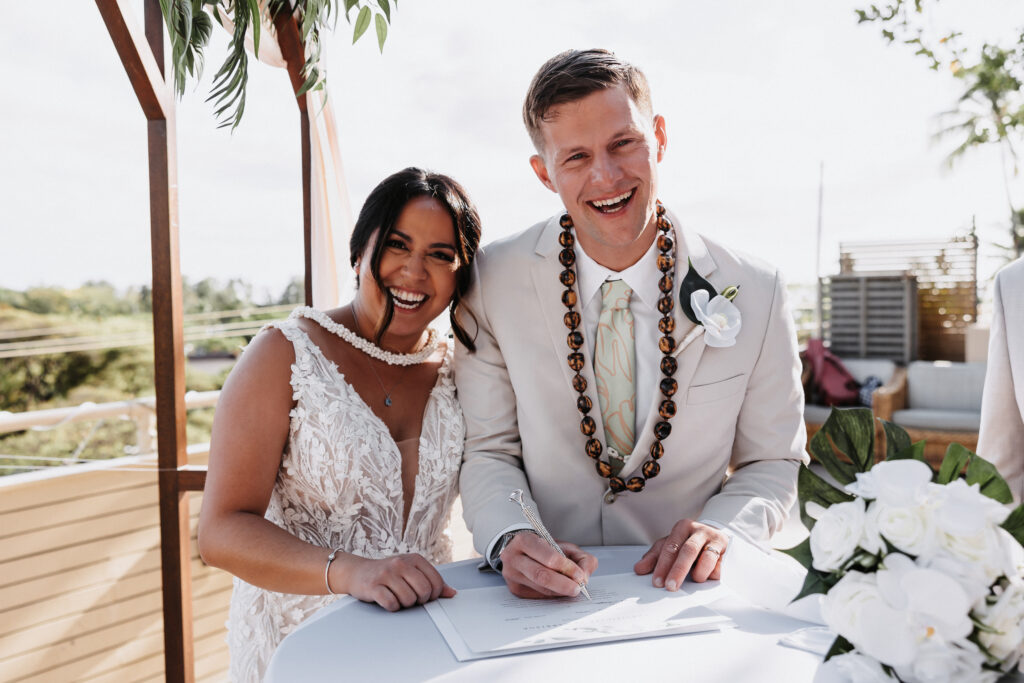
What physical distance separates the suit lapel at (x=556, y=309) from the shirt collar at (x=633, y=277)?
0.03 meters

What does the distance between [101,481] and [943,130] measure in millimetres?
17933

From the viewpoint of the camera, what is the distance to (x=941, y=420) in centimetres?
638

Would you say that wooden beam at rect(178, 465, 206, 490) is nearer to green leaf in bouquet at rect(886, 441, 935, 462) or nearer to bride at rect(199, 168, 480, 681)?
bride at rect(199, 168, 480, 681)

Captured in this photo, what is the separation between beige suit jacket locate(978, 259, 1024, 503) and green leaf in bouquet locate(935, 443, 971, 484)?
0.77 m

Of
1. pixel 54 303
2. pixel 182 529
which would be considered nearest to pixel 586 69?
pixel 182 529

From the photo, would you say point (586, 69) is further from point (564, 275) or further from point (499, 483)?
point (499, 483)

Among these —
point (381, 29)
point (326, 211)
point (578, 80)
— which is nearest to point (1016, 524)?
point (578, 80)

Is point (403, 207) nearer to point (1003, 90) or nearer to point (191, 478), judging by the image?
point (191, 478)

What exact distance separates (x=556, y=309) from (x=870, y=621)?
1.29 meters

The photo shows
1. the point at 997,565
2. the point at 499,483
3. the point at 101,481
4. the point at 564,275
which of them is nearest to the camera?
the point at 997,565

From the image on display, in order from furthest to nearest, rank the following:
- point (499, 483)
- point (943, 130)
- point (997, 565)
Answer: point (943, 130) → point (499, 483) → point (997, 565)

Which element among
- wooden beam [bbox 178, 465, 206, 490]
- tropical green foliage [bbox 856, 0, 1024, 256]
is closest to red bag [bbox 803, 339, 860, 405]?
tropical green foliage [bbox 856, 0, 1024, 256]

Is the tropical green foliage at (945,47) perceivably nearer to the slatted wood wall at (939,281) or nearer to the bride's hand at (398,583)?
the bride's hand at (398,583)

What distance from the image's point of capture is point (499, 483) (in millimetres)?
1782
